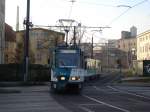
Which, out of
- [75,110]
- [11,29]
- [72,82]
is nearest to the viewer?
[75,110]

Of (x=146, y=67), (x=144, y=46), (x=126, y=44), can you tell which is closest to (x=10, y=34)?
(x=144, y=46)

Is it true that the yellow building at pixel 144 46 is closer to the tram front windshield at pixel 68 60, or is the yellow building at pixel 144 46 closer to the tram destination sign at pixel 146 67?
the tram destination sign at pixel 146 67

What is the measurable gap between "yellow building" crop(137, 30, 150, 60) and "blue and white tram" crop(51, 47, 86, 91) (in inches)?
3887

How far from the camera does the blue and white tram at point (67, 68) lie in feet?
103

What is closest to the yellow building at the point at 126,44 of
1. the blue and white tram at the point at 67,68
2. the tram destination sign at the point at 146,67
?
the tram destination sign at the point at 146,67

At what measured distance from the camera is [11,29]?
413ft

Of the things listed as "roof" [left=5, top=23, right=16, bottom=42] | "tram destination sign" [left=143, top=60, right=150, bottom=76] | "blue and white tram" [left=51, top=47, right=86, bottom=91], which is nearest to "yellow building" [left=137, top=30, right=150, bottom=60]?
"roof" [left=5, top=23, right=16, bottom=42]

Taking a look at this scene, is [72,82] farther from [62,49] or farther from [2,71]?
[2,71]

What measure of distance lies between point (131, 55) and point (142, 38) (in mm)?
8040

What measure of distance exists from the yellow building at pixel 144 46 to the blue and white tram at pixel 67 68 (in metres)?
98.7

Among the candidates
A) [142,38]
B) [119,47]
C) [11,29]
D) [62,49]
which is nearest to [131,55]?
[142,38]

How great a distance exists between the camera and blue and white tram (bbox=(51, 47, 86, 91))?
1239 inches

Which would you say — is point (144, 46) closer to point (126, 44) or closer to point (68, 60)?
point (126, 44)

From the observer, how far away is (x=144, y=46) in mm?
139375
